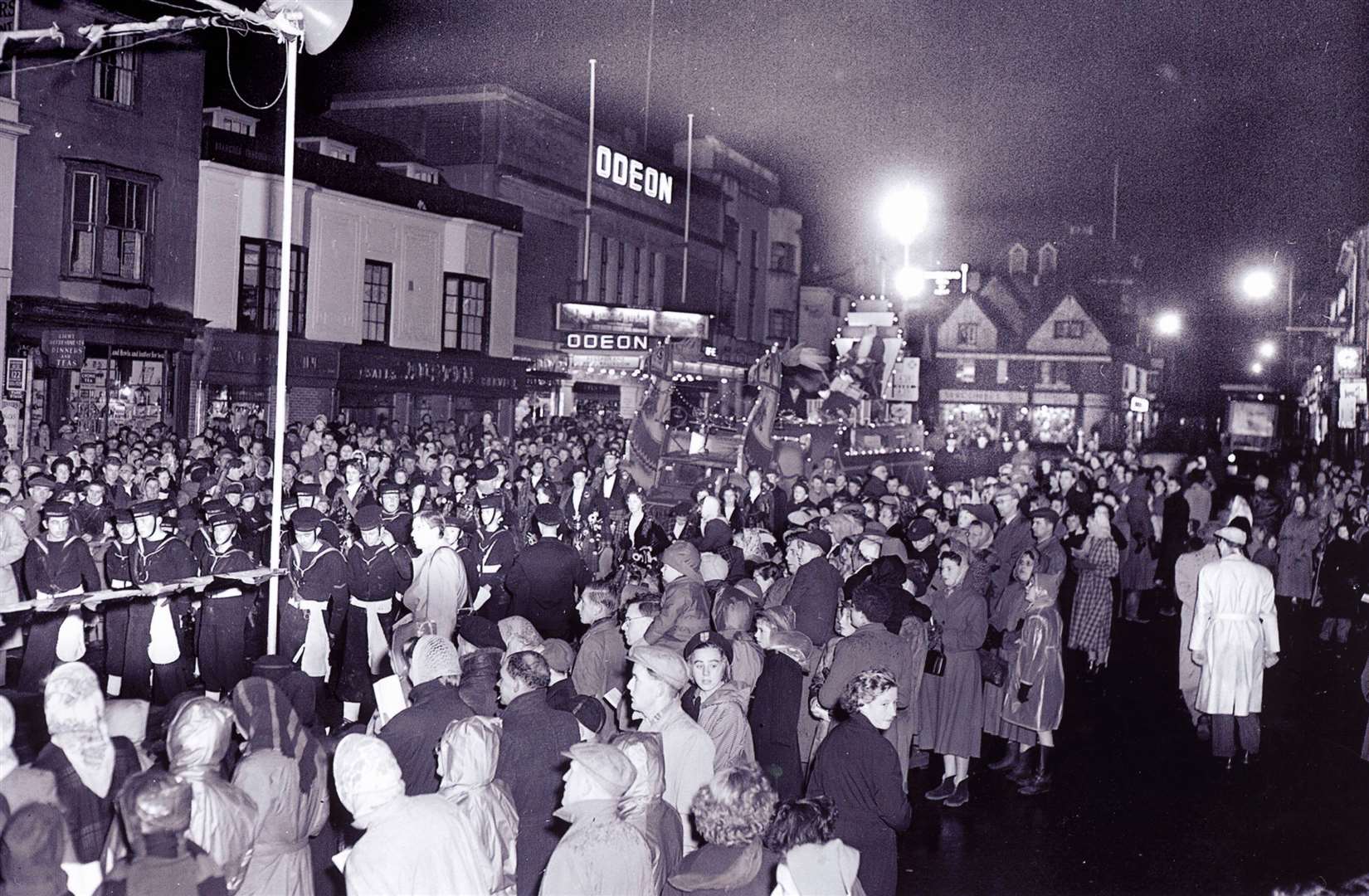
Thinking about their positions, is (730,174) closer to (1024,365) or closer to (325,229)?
(1024,365)

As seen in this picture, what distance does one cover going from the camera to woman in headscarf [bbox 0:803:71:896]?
417cm

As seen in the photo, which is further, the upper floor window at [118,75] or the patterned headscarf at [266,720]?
the upper floor window at [118,75]

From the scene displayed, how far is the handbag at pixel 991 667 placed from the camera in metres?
8.82

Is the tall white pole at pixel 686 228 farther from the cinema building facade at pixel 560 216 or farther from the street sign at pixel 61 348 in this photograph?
the street sign at pixel 61 348

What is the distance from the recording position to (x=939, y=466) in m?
32.0

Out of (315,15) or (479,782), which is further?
(315,15)

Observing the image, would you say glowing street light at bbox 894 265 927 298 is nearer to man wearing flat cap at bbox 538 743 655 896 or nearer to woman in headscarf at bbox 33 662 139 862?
man wearing flat cap at bbox 538 743 655 896

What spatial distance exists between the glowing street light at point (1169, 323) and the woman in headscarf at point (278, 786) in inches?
2624

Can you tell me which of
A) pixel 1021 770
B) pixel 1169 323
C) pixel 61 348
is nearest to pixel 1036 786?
pixel 1021 770

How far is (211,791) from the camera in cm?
440

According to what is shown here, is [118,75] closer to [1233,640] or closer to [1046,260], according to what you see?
[1233,640]

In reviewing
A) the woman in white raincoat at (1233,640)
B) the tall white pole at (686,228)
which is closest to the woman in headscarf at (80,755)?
the woman in white raincoat at (1233,640)

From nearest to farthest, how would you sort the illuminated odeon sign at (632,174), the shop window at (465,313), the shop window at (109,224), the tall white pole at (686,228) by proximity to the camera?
the shop window at (109,224), the shop window at (465,313), the illuminated odeon sign at (632,174), the tall white pole at (686,228)

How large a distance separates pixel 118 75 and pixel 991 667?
22715 millimetres
